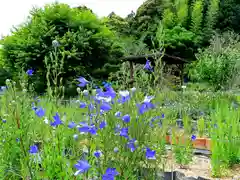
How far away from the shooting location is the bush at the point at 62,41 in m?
8.76

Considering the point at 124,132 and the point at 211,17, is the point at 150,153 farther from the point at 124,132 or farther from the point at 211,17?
the point at 211,17

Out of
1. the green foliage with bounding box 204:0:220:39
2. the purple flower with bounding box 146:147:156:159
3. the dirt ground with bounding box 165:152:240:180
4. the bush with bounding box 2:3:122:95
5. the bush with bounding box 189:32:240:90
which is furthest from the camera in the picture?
the green foliage with bounding box 204:0:220:39

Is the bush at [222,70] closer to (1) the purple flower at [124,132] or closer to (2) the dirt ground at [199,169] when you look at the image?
(2) the dirt ground at [199,169]

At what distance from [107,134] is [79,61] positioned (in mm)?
7667

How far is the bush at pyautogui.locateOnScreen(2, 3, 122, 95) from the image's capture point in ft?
28.7

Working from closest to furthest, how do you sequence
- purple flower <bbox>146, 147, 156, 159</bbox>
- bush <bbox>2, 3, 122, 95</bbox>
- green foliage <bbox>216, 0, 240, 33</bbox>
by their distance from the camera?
1. purple flower <bbox>146, 147, 156, 159</bbox>
2. bush <bbox>2, 3, 122, 95</bbox>
3. green foliage <bbox>216, 0, 240, 33</bbox>

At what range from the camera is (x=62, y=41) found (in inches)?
333

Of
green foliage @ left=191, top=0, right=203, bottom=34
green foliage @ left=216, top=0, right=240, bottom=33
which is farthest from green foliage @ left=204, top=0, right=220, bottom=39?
green foliage @ left=216, top=0, right=240, bottom=33

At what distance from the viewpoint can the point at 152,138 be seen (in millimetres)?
1812

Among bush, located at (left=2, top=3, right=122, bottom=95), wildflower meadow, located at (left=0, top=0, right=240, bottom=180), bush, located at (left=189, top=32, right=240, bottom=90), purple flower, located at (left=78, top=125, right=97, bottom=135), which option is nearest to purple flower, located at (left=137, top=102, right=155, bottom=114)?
wildflower meadow, located at (left=0, top=0, right=240, bottom=180)

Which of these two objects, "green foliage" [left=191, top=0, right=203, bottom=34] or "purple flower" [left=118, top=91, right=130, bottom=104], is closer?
"purple flower" [left=118, top=91, right=130, bottom=104]

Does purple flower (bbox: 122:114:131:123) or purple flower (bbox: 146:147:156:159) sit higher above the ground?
purple flower (bbox: 122:114:131:123)

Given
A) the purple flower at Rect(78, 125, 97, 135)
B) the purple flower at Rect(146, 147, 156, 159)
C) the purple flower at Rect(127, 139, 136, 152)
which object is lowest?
the purple flower at Rect(146, 147, 156, 159)

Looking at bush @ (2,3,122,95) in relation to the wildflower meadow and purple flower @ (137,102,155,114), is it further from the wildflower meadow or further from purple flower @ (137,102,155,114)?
purple flower @ (137,102,155,114)
